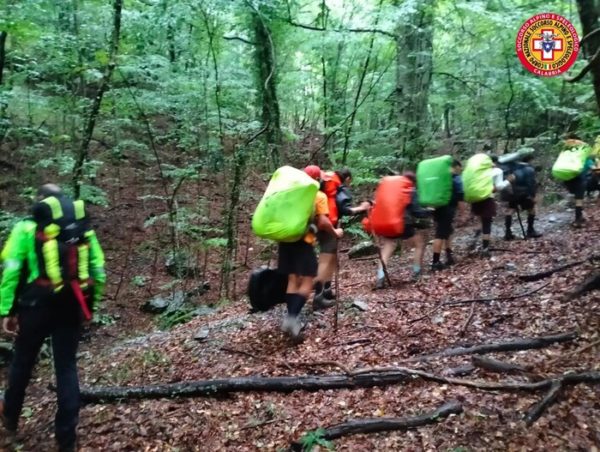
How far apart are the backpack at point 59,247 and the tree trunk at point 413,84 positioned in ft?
28.4

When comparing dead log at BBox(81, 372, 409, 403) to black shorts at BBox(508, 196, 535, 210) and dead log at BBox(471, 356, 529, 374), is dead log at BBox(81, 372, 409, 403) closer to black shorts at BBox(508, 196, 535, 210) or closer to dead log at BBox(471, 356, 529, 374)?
dead log at BBox(471, 356, 529, 374)

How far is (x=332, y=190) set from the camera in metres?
6.79

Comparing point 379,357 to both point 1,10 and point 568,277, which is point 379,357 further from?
point 1,10

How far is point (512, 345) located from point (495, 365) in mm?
455

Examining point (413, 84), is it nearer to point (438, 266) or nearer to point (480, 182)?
point (480, 182)

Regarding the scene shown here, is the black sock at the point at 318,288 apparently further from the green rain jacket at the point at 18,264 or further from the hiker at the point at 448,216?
the green rain jacket at the point at 18,264

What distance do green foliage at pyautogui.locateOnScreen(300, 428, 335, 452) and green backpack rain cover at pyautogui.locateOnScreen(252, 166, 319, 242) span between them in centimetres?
208

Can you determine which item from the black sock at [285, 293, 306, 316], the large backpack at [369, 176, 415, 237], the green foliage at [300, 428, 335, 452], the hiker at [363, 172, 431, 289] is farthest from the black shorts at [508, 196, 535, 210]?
the green foliage at [300, 428, 335, 452]

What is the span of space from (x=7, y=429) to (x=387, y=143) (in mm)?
10364

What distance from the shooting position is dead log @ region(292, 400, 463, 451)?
388cm

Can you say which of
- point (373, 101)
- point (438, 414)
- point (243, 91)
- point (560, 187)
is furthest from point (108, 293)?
point (560, 187)

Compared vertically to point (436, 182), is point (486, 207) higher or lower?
lower

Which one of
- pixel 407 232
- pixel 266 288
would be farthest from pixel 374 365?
pixel 407 232

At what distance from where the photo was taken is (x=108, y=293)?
39.2 ft
